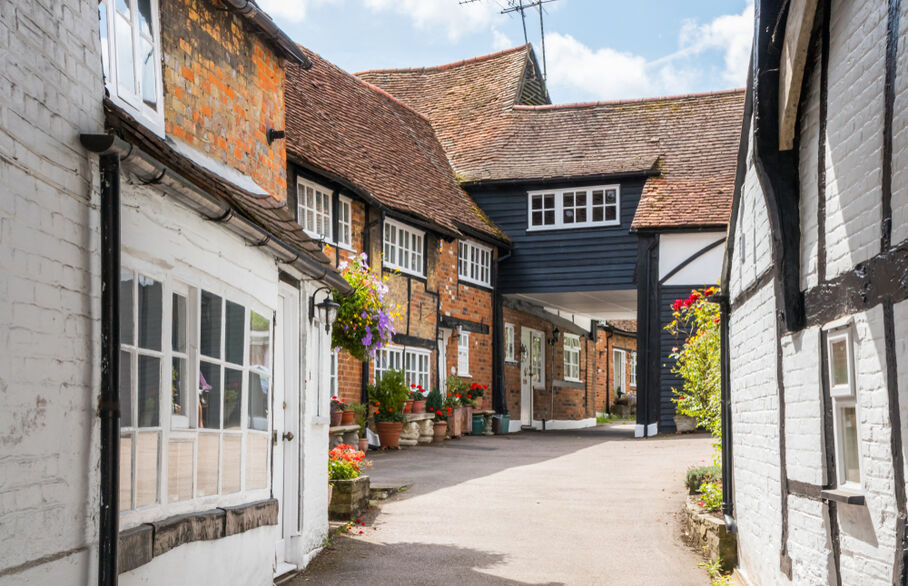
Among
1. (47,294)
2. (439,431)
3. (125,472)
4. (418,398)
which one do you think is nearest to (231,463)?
(125,472)

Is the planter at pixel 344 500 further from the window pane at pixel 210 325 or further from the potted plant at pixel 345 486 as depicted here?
the window pane at pixel 210 325

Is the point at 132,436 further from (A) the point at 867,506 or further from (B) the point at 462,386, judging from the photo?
(B) the point at 462,386

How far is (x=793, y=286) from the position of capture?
6.15 metres

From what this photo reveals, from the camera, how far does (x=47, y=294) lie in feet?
13.4

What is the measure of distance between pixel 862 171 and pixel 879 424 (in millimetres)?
1254

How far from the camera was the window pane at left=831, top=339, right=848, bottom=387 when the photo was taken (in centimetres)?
534

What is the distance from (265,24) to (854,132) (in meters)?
6.01

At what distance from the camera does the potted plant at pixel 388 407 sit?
18031 millimetres

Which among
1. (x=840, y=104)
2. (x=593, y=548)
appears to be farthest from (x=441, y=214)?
(x=840, y=104)

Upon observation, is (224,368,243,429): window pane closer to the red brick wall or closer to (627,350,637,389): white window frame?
the red brick wall

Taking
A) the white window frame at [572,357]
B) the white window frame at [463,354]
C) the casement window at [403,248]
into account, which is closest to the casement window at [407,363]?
the white window frame at [463,354]

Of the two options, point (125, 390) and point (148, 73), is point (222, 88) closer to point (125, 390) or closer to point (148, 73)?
point (148, 73)

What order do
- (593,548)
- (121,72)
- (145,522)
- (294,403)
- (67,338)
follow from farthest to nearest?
(593,548), (294,403), (121,72), (145,522), (67,338)

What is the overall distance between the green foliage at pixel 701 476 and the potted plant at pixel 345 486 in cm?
372
